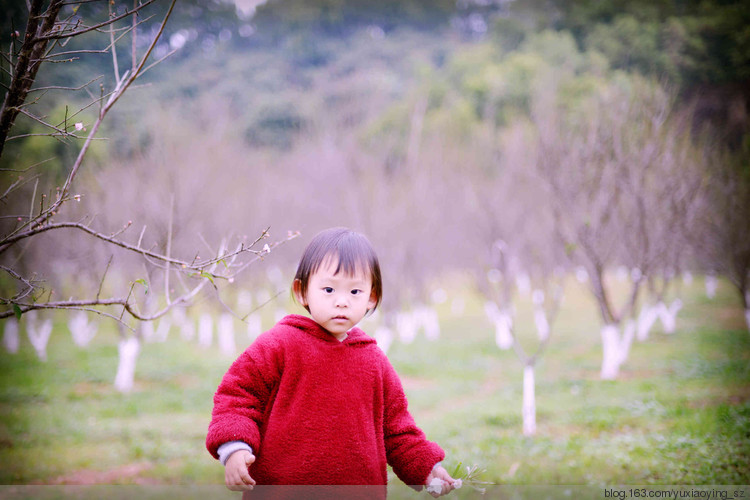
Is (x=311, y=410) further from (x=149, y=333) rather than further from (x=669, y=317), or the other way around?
(x=149, y=333)

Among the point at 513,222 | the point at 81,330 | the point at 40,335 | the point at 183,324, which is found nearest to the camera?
the point at 513,222

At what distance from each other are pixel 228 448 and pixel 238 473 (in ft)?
0.23

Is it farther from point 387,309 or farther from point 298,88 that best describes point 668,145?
point 298,88

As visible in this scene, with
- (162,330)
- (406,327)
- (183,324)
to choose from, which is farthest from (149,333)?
(406,327)

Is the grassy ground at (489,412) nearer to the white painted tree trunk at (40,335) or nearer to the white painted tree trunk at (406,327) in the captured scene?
the white painted tree trunk at (40,335)

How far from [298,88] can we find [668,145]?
705 centimetres

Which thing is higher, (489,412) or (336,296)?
(336,296)

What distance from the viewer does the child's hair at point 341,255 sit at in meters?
1.34

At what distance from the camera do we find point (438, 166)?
9.70 m

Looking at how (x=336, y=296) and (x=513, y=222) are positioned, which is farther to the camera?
(x=513, y=222)

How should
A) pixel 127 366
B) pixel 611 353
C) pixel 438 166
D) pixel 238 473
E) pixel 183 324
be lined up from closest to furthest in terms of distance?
1. pixel 238 473
2. pixel 611 353
3. pixel 127 366
4. pixel 438 166
5. pixel 183 324

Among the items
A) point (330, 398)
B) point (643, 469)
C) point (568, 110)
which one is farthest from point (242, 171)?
point (330, 398)

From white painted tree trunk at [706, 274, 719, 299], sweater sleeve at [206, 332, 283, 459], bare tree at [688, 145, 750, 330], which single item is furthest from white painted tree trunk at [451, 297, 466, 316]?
sweater sleeve at [206, 332, 283, 459]

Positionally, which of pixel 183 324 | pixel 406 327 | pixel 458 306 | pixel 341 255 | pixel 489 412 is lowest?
pixel 489 412
